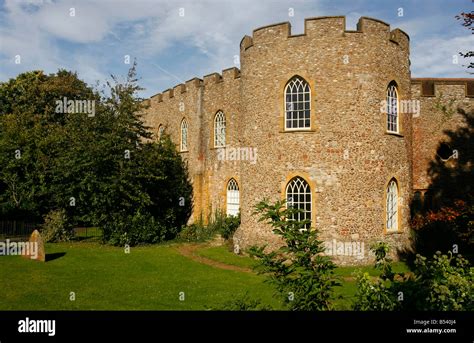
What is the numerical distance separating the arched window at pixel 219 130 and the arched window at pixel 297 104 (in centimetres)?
730

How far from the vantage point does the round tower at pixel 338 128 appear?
50.4ft

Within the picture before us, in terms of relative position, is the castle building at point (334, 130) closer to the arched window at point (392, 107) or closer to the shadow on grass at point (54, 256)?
the arched window at point (392, 107)

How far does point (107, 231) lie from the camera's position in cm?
2138

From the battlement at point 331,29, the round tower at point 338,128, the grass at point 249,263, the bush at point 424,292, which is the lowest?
the grass at point 249,263

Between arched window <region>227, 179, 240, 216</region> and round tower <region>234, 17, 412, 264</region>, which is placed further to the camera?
arched window <region>227, 179, 240, 216</region>

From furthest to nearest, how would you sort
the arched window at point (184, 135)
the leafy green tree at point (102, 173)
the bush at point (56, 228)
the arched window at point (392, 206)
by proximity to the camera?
1. the arched window at point (184, 135)
2. the bush at point (56, 228)
3. the leafy green tree at point (102, 173)
4. the arched window at point (392, 206)

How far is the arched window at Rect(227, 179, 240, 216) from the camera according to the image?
21.7 metres

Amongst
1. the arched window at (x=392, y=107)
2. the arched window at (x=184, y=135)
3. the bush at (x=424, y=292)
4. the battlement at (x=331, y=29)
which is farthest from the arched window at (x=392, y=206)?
the arched window at (x=184, y=135)

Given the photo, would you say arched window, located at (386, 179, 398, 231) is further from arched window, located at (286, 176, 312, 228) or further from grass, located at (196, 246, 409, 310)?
arched window, located at (286, 176, 312, 228)

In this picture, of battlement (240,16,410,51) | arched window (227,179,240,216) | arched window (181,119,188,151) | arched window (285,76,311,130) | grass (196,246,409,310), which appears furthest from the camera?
arched window (181,119,188,151)

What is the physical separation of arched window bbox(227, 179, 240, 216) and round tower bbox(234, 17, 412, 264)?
5020 millimetres

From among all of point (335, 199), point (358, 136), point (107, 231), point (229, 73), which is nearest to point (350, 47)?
point (358, 136)

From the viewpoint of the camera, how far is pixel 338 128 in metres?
15.4

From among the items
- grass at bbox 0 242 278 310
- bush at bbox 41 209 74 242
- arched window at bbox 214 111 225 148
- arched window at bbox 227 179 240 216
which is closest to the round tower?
grass at bbox 0 242 278 310
